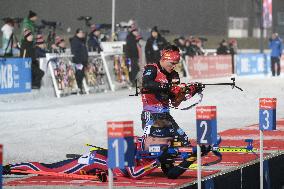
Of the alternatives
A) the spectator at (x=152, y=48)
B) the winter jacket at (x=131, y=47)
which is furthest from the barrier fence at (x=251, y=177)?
the spectator at (x=152, y=48)

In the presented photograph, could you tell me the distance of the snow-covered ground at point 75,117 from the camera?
16.0 m

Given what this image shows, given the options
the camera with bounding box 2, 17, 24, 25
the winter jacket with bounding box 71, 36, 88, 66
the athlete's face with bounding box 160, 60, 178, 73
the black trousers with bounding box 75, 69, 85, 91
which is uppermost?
the camera with bounding box 2, 17, 24, 25

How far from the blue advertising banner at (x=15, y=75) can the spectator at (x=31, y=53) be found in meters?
0.23

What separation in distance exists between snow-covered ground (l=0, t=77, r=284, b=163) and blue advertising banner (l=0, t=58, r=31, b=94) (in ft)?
0.88

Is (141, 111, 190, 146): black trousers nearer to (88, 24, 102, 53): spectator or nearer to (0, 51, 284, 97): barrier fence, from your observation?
(0, 51, 284, 97): barrier fence

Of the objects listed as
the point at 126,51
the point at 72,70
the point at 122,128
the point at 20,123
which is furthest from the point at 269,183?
the point at 126,51

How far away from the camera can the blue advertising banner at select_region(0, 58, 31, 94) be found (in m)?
25.9

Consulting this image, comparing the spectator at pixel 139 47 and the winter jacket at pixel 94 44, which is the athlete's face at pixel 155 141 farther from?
the spectator at pixel 139 47

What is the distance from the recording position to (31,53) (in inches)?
1077

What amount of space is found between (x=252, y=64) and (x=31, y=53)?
21.9 m

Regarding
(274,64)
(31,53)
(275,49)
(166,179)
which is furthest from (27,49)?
(274,64)

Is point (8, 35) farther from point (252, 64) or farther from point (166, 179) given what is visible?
point (252, 64)

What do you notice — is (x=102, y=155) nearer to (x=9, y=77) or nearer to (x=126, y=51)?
(x=9, y=77)

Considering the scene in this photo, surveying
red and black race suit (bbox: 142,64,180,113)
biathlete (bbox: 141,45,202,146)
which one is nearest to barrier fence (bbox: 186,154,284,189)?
biathlete (bbox: 141,45,202,146)
